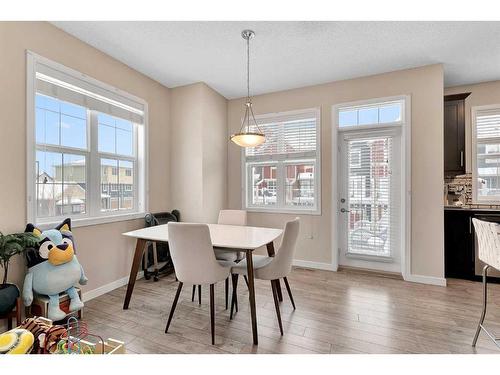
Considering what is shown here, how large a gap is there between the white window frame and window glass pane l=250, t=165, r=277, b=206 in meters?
1.67

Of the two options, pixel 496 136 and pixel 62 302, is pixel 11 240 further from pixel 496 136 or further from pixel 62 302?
pixel 496 136

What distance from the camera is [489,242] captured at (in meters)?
1.60

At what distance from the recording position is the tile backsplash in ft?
11.7

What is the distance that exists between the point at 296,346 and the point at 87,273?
2227mm

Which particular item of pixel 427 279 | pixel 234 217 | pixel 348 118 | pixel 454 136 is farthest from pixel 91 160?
pixel 454 136

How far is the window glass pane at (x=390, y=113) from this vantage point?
3229 millimetres

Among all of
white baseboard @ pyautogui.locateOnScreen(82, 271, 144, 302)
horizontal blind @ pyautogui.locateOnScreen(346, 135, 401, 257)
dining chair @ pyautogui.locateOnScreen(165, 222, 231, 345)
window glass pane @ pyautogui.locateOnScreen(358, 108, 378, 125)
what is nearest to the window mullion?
white baseboard @ pyautogui.locateOnScreen(82, 271, 144, 302)

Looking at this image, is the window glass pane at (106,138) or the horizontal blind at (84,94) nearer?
the horizontal blind at (84,94)

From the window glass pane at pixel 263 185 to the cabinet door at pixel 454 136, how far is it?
94.2 inches

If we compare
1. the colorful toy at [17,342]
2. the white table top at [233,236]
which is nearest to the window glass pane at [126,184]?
the white table top at [233,236]

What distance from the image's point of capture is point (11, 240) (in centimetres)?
174

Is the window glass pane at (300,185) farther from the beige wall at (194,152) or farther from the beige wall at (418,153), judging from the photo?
Result: the beige wall at (194,152)

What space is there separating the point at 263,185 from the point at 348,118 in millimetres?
1619
